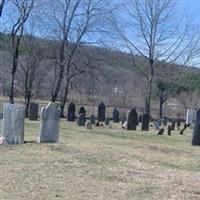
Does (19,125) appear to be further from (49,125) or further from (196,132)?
(196,132)

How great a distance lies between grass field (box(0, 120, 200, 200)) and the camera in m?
8.96

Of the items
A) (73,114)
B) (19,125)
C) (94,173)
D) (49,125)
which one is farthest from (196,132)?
(73,114)

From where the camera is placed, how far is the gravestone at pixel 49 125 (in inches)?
641

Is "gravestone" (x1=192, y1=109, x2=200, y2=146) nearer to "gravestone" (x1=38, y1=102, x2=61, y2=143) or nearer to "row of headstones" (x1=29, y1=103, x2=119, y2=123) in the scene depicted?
"gravestone" (x1=38, y1=102, x2=61, y2=143)

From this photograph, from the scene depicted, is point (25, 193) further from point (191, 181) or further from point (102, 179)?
point (191, 181)

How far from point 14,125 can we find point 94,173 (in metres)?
5.22

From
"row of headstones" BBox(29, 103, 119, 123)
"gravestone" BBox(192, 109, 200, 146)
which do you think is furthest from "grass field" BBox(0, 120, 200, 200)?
"row of headstones" BBox(29, 103, 119, 123)

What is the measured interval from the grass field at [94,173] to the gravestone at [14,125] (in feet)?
1.49

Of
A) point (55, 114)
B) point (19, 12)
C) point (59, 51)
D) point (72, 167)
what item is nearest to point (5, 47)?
point (59, 51)

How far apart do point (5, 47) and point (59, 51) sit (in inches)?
251

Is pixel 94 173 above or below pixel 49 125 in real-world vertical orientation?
below

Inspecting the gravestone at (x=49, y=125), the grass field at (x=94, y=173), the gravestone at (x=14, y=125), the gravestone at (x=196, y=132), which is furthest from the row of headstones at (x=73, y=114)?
the grass field at (x=94, y=173)

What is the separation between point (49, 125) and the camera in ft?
53.7

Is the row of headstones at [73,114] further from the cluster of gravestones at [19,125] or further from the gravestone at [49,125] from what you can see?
the cluster of gravestones at [19,125]
